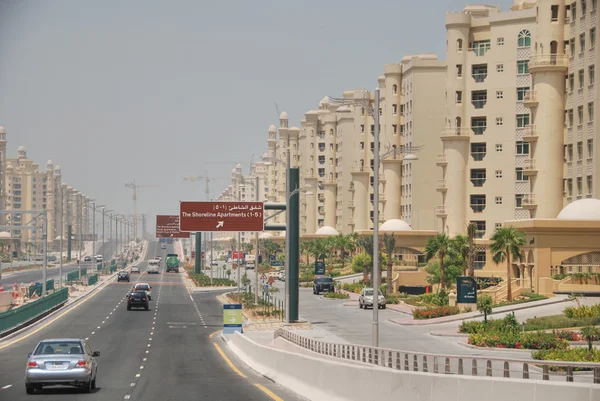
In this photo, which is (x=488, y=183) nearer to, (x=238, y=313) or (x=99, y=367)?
(x=238, y=313)

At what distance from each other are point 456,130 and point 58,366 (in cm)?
7746

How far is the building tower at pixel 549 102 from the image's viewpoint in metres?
85.5

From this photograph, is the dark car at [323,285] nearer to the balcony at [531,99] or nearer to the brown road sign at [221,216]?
the balcony at [531,99]

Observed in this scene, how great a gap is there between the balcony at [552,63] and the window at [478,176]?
1911 cm

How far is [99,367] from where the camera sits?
133 ft

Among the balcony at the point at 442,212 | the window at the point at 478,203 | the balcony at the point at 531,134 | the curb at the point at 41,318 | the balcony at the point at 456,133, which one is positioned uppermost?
the balcony at the point at 456,133

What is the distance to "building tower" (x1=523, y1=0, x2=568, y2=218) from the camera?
8550cm

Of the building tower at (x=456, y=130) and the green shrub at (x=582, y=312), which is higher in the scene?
the building tower at (x=456, y=130)

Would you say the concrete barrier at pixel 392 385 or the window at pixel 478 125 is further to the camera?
the window at pixel 478 125

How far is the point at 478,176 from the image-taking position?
104m

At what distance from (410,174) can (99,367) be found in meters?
85.2

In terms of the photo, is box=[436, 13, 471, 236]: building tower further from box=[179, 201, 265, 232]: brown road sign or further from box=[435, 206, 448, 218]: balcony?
box=[179, 201, 265, 232]: brown road sign

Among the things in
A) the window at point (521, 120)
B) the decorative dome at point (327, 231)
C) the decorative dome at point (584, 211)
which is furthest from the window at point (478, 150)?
the decorative dome at point (327, 231)

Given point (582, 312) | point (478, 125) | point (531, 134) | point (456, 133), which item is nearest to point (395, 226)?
point (456, 133)
